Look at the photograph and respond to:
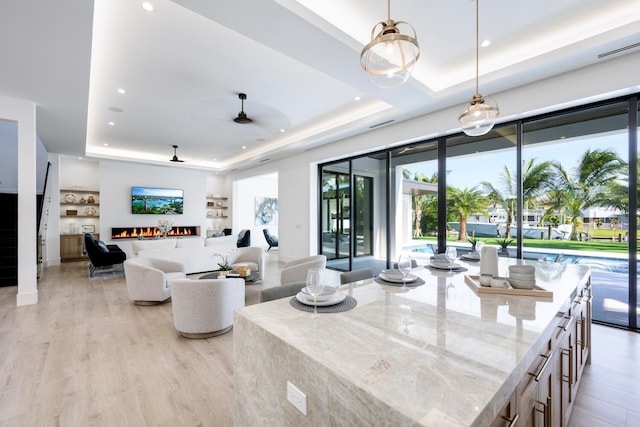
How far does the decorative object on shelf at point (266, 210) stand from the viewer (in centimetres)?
1166

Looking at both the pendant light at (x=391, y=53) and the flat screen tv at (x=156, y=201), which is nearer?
the pendant light at (x=391, y=53)

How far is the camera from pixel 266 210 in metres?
11.9

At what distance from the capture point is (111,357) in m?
2.70

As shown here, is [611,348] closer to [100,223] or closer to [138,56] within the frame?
[138,56]

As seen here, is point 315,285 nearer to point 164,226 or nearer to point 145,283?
point 145,283

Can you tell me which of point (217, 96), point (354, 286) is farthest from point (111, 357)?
point (217, 96)

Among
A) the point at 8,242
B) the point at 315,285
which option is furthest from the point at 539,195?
the point at 8,242

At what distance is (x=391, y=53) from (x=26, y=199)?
5429 mm

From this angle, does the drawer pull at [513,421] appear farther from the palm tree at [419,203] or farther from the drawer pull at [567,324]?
the palm tree at [419,203]

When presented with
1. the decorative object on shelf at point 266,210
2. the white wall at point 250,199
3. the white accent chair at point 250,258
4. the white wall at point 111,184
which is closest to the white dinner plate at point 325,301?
the white accent chair at point 250,258

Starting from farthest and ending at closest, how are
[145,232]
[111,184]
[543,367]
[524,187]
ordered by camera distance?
1. [145,232]
2. [111,184]
3. [524,187]
4. [543,367]

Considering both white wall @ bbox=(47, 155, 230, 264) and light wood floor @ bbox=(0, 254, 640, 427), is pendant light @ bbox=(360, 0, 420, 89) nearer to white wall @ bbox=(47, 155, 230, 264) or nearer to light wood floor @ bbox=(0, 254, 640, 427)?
light wood floor @ bbox=(0, 254, 640, 427)

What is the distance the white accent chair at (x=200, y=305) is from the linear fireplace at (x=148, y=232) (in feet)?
22.3

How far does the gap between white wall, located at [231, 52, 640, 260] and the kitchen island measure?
2.75m
